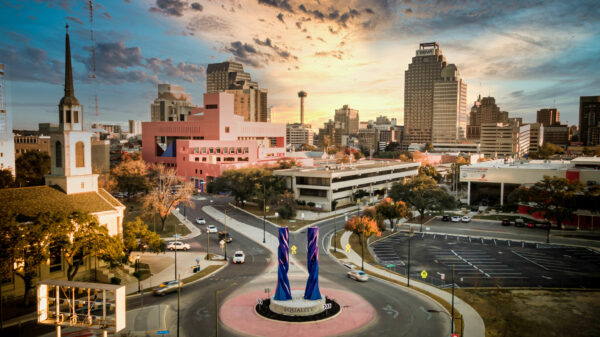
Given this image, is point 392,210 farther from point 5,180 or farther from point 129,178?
point 5,180

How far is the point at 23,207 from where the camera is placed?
139 feet

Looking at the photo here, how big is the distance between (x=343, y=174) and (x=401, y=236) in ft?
101

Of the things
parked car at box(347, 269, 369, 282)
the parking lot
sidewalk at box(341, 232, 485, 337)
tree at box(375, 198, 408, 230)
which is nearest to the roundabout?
parked car at box(347, 269, 369, 282)

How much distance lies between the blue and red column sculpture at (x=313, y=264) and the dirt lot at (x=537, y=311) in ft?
51.8

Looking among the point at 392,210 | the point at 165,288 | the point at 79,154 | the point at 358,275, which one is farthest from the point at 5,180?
the point at 392,210

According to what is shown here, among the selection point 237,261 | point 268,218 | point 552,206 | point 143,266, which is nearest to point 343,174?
point 268,218

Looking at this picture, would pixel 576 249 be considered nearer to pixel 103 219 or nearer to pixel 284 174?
pixel 284 174

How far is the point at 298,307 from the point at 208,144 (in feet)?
354

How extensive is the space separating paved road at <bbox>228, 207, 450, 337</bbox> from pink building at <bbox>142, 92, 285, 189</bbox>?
78.6m

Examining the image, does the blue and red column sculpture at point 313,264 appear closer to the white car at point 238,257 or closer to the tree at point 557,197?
the white car at point 238,257

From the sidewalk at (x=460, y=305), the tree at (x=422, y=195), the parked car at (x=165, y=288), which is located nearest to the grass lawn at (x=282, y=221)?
the tree at (x=422, y=195)

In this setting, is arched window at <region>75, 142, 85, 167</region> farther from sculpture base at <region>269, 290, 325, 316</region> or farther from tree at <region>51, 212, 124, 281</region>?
sculpture base at <region>269, 290, 325, 316</region>

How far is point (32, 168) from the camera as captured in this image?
95.1 m

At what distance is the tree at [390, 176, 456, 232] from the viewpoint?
86188mm
